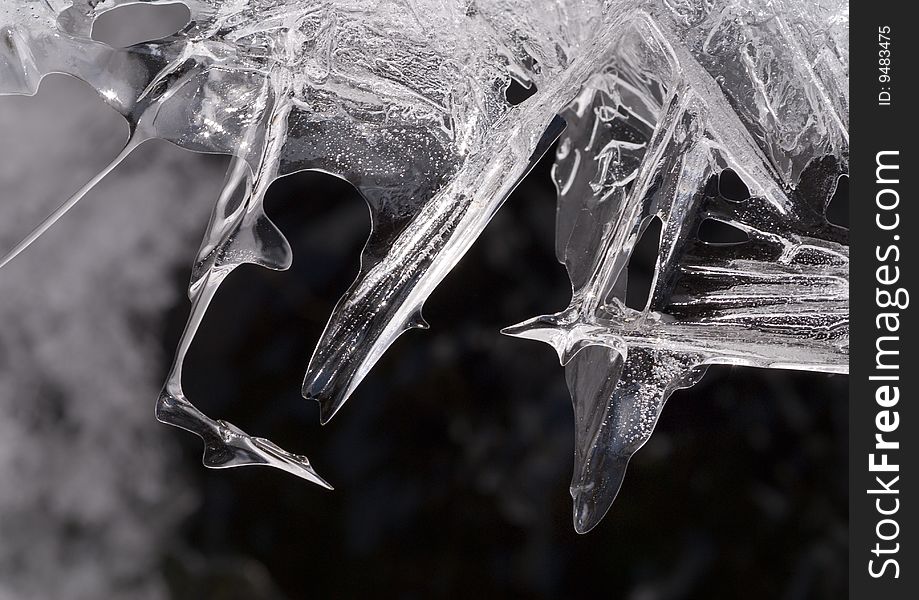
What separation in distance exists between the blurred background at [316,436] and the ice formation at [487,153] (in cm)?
A: 10

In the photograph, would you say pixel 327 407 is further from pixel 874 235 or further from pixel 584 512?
pixel 874 235

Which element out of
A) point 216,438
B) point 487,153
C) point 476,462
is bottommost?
point 476,462

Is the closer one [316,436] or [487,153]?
[487,153]

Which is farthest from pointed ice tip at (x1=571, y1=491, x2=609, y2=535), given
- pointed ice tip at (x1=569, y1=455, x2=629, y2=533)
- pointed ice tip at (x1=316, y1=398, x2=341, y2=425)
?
pointed ice tip at (x1=316, y1=398, x2=341, y2=425)

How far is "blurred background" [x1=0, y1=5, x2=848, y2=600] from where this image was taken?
18.8 inches

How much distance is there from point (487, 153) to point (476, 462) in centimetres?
21

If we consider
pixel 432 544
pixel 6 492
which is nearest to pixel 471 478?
pixel 432 544

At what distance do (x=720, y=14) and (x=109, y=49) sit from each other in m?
0.31

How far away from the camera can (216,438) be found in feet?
1.26

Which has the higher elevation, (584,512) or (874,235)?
(874,235)

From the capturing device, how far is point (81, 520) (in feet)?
1.56

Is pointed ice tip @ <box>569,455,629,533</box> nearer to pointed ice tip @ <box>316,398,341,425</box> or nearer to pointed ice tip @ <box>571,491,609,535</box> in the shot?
pointed ice tip @ <box>571,491,609,535</box>

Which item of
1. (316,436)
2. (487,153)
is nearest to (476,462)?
(316,436)

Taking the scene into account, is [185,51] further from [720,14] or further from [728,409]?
[728,409]
